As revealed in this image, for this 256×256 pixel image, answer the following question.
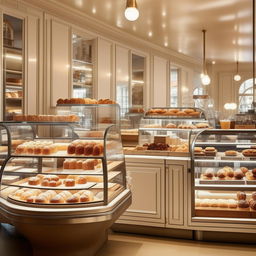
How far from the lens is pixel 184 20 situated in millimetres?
8039

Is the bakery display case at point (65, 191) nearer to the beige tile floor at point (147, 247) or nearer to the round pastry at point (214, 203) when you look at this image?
the beige tile floor at point (147, 247)

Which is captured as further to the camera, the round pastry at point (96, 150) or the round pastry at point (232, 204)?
the round pastry at point (232, 204)

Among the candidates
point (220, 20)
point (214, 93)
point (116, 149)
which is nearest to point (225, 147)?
point (116, 149)

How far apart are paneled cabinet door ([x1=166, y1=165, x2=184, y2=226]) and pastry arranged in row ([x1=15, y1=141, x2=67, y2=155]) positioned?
140 centimetres

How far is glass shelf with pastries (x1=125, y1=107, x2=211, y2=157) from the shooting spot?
4.89 metres

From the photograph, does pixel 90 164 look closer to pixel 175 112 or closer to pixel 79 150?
pixel 79 150

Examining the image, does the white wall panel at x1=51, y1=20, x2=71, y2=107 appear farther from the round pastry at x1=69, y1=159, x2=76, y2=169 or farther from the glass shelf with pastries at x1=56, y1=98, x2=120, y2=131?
the round pastry at x1=69, y1=159, x2=76, y2=169

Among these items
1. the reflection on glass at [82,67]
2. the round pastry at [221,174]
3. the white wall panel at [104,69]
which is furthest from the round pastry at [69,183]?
the white wall panel at [104,69]

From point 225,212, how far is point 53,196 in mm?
2052

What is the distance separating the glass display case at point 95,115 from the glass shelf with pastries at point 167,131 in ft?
4.21

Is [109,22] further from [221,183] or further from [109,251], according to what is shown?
[109,251]

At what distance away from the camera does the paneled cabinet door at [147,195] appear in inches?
176

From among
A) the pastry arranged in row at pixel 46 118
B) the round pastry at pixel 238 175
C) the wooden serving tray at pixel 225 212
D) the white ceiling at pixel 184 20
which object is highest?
the white ceiling at pixel 184 20

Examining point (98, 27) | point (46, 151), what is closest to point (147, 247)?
point (46, 151)
